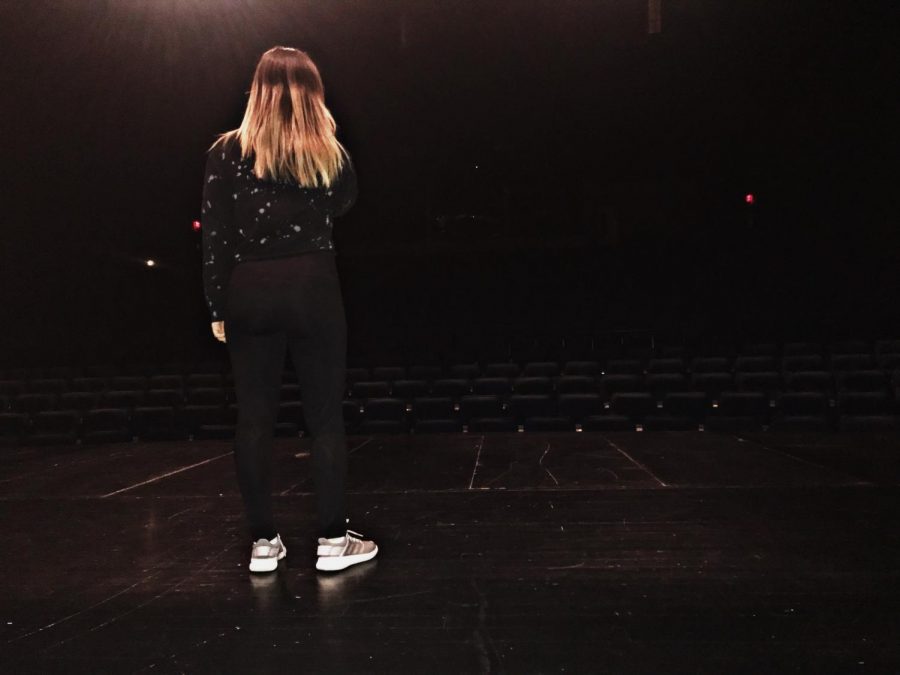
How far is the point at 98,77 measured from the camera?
585 cm

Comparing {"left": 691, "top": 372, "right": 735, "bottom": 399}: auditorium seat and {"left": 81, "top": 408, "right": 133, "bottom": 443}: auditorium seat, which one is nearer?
{"left": 81, "top": 408, "right": 133, "bottom": 443}: auditorium seat

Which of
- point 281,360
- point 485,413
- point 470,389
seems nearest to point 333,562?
point 281,360

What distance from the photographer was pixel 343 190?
1.54 meters

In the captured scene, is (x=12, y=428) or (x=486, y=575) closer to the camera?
(x=486, y=575)

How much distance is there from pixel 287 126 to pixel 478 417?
13.5 ft

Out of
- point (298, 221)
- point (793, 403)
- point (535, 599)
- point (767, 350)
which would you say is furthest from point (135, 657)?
point (767, 350)

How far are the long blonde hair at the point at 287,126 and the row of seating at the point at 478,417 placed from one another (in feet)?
Result: 12.4

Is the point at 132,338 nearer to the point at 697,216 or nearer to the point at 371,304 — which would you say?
the point at 371,304

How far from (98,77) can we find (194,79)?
0.88 m

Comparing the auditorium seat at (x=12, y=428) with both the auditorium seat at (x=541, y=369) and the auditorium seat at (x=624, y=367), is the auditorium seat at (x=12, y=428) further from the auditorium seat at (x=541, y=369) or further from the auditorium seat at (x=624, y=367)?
the auditorium seat at (x=624, y=367)

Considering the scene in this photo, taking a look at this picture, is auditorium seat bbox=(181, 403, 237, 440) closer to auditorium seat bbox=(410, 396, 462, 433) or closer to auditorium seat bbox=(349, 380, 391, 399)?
auditorium seat bbox=(349, 380, 391, 399)

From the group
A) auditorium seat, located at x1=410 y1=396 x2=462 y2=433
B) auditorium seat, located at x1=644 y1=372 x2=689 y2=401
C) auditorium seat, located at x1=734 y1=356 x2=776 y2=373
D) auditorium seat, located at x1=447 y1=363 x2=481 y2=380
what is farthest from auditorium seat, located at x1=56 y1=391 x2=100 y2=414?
auditorium seat, located at x1=734 y1=356 x2=776 y2=373

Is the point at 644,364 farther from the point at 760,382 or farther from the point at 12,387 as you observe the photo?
the point at 12,387

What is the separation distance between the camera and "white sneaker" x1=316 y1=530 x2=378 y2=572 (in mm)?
1447
